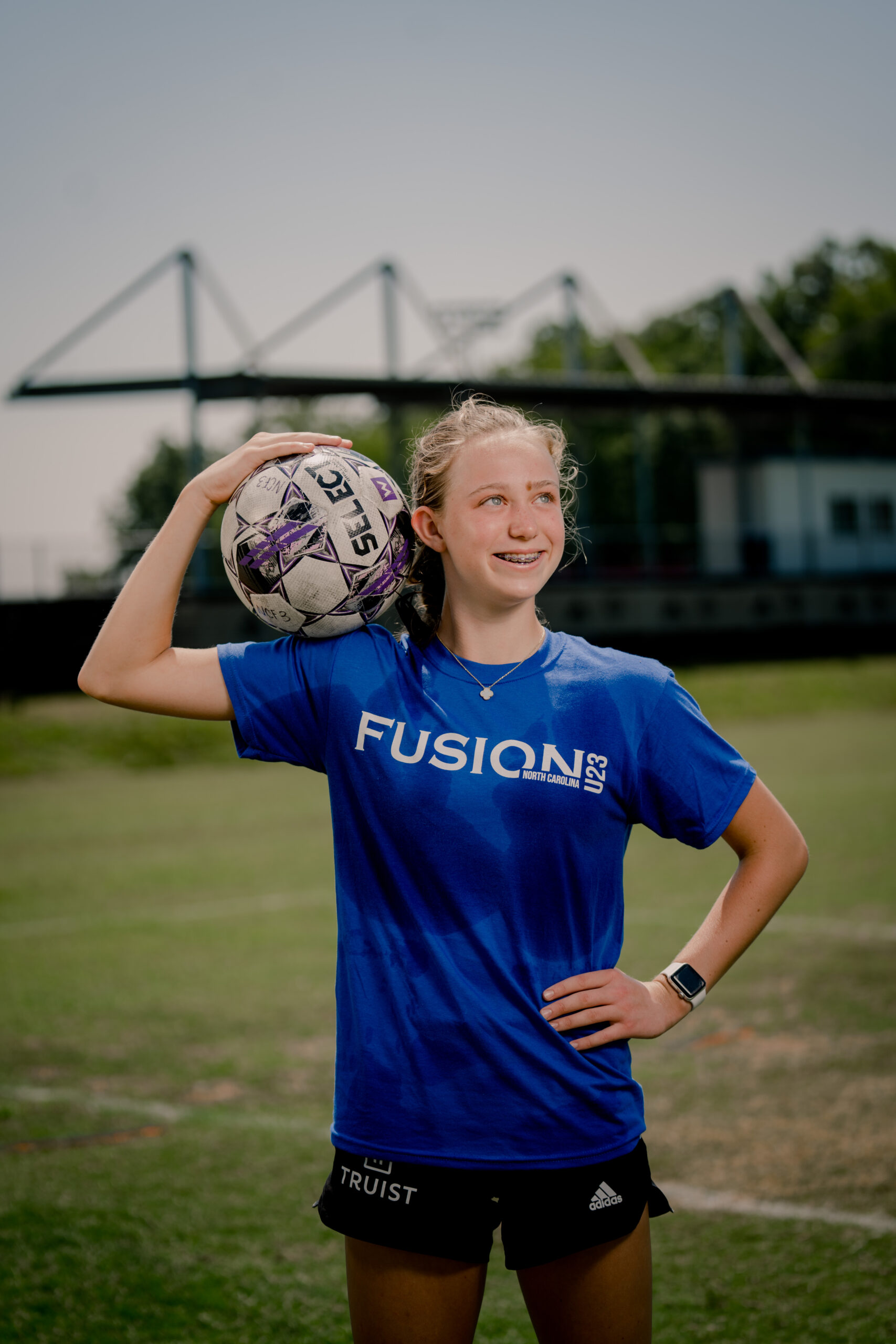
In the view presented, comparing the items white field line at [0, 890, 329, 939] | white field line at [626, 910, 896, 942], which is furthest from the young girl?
white field line at [0, 890, 329, 939]

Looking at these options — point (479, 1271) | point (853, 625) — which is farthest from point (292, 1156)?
point (853, 625)

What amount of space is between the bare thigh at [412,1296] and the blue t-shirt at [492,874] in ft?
0.57

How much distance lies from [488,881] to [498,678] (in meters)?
0.39

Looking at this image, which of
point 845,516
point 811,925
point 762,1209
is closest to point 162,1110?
point 762,1209

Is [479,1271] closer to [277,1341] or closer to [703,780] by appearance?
[703,780]

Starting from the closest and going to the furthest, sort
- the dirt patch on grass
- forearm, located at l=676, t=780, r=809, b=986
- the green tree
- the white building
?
forearm, located at l=676, t=780, r=809, b=986
the dirt patch on grass
the white building
the green tree

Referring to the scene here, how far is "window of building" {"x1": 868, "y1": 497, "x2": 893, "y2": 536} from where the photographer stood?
37.9 metres

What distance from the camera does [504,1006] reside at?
7.16ft

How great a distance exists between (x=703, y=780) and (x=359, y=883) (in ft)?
2.24

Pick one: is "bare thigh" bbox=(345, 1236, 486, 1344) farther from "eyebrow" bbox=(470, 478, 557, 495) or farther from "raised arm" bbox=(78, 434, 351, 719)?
"eyebrow" bbox=(470, 478, 557, 495)

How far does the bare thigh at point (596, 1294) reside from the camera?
7.10 feet

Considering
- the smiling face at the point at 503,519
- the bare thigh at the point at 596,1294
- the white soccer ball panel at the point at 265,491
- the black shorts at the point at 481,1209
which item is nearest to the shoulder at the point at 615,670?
the smiling face at the point at 503,519

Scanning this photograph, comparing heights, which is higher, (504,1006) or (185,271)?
(185,271)

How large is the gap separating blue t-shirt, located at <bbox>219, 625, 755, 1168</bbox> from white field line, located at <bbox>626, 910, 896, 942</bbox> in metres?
6.50
